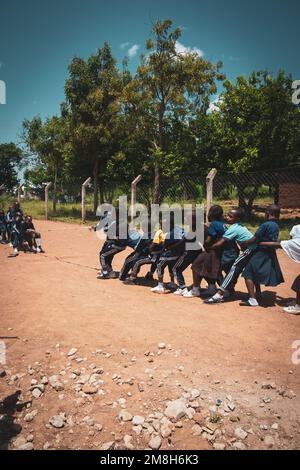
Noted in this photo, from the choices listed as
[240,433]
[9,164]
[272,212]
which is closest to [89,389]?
[240,433]

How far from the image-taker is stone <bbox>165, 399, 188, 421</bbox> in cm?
281

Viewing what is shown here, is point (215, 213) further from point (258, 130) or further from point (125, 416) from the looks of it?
point (258, 130)

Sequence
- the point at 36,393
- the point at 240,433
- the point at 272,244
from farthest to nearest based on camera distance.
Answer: the point at 272,244
the point at 36,393
the point at 240,433

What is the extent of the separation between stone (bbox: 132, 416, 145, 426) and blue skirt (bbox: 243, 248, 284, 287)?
3.22m

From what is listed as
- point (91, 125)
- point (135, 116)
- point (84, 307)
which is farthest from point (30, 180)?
point (84, 307)

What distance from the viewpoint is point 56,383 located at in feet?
10.7

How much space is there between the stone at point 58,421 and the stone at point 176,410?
0.87m

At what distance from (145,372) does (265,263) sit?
2.86m

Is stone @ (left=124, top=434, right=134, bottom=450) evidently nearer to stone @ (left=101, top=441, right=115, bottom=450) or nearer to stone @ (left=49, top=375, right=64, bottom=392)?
stone @ (left=101, top=441, right=115, bottom=450)

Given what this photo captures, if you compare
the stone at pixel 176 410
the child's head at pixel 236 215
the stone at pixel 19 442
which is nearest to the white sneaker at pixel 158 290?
the child's head at pixel 236 215

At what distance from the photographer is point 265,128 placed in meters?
15.9

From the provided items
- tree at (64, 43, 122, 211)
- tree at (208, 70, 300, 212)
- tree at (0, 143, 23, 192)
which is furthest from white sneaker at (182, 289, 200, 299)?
tree at (0, 143, 23, 192)

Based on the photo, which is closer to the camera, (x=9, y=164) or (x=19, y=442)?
(x=19, y=442)

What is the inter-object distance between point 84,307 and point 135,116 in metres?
14.7
